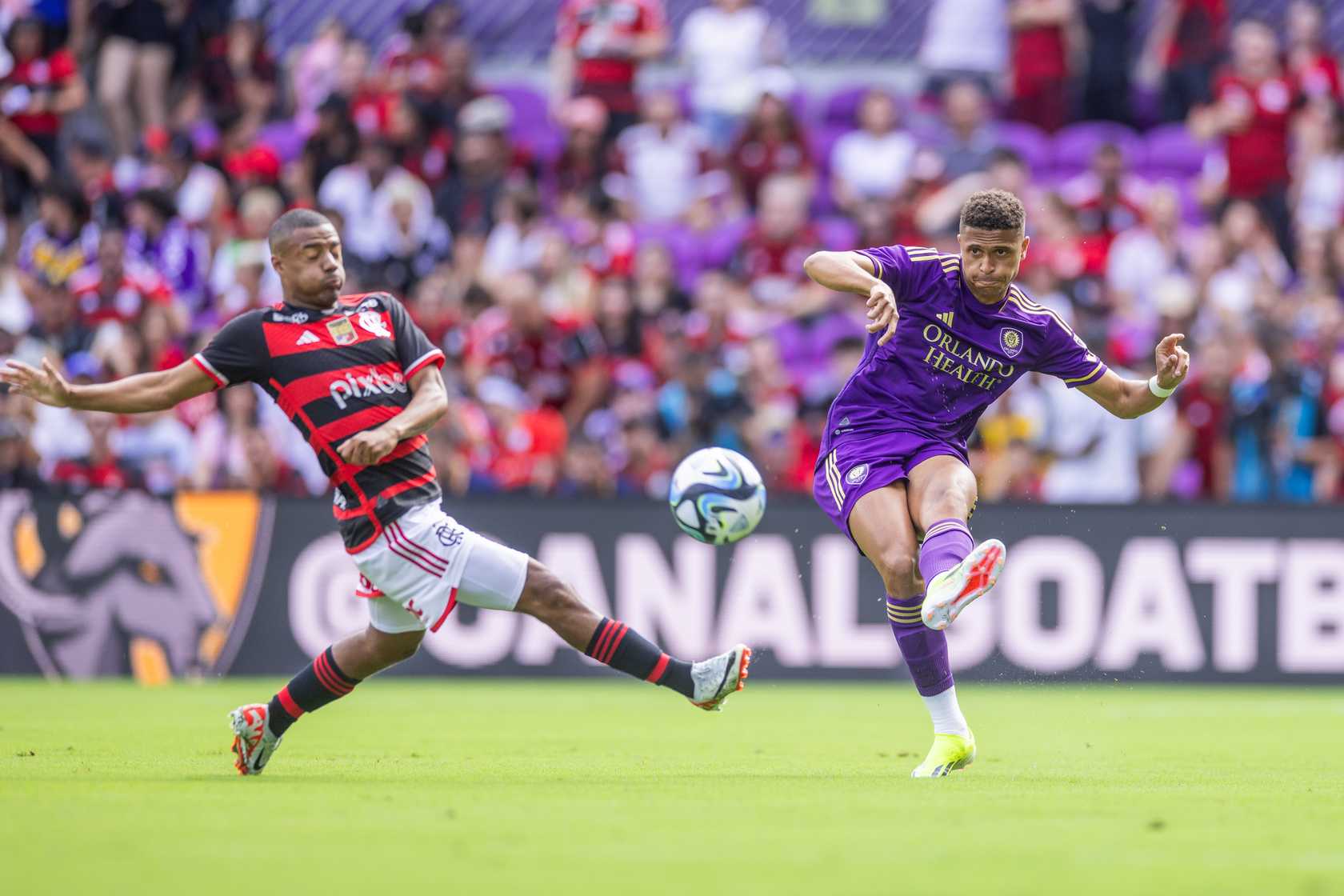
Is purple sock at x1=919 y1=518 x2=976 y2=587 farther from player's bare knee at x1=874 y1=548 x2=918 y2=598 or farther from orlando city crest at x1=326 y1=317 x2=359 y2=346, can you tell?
orlando city crest at x1=326 y1=317 x2=359 y2=346

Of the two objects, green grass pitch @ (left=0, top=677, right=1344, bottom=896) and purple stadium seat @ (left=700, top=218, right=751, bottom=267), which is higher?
purple stadium seat @ (left=700, top=218, right=751, bottom=267)

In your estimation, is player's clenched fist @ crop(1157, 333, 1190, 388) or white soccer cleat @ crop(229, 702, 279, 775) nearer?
white soccer cleat @ crop(229, 702, 279, 775)

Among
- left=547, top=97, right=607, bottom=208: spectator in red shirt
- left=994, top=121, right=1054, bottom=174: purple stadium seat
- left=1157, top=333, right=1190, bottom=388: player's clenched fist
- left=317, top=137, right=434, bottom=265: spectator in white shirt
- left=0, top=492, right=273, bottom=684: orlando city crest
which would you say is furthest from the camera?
left=994, top=121, right=1054, bottom=174: purple stadium seat

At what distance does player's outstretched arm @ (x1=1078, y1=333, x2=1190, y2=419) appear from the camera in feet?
26.7

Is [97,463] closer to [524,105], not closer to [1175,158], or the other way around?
[524,105]

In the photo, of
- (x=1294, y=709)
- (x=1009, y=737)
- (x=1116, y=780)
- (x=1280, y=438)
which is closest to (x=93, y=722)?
(x=1009, y=737)

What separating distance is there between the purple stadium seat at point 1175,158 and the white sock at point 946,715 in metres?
12.2

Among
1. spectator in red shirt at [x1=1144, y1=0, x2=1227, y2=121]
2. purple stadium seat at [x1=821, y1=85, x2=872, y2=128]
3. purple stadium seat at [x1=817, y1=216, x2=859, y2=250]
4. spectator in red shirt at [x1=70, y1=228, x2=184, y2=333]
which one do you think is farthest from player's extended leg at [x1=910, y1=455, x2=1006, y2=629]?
spectator in red shirt at [x1=1144, y1=0, x2=1227, y2=121]

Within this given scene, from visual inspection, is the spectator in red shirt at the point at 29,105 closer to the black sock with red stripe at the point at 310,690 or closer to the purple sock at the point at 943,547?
the black sock with red stripe at the point at 310,690

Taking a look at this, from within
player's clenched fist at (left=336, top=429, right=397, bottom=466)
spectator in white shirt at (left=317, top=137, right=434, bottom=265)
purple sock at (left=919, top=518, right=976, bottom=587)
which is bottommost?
purple sock at (left=919, top=518, right=976, bottom=587)

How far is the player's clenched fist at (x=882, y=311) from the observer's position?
7.12 meters

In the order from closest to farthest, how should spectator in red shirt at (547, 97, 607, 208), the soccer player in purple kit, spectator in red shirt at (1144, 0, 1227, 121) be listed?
the soccer player in purple kit < spectator in red shirt at (547, 97, 607, 208) < spectator in red shirt at (1144, 0, 1227, 121)

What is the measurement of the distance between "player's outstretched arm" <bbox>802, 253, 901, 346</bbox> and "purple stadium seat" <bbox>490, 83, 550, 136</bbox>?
12389mm

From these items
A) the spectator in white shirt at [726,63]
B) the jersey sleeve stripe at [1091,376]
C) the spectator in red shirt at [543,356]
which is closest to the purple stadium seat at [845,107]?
the spectator in white shirt at [726,63]
